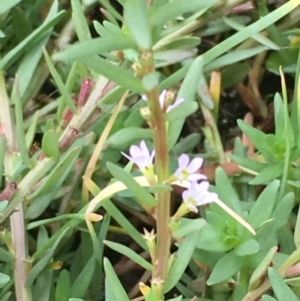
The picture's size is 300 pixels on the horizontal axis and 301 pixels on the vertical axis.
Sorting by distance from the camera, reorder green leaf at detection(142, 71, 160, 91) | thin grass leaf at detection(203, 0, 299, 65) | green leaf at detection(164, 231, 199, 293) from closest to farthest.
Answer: green leaf at detection(142, 71, 160, 91) → green leaf at detection(164, 231, 199, 293) → thin grass leaf at detection(203, 0, 299, 65)

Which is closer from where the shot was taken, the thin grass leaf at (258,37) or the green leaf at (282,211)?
the green leaf at (282,211)


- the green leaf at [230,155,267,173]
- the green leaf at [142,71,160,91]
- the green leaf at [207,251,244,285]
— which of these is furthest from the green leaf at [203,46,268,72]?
the green leaf at [142,71,160,91]

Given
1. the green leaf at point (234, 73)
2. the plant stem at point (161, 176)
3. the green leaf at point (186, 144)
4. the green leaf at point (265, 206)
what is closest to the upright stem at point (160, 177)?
the plant stem at point (161, 176)

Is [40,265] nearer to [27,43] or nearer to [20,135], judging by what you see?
[20,135]

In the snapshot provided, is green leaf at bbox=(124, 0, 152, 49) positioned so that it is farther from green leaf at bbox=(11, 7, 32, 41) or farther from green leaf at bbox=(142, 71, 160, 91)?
green leaf at bbox=(11, 7, 32, 41)

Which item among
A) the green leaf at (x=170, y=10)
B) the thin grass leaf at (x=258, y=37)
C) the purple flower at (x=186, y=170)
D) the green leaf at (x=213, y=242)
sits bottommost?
the green leaf at (x=213, y=242)

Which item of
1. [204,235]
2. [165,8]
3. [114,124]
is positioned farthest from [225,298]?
[165,8]

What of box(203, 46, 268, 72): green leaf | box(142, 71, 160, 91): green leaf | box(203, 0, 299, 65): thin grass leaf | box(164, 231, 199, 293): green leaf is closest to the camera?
box(142, 71, 160, 91): green leaf

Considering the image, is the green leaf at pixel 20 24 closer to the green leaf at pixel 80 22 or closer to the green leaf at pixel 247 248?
the green leaf at pixel 80 22
